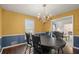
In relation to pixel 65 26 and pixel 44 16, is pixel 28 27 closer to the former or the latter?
pixel 44 16

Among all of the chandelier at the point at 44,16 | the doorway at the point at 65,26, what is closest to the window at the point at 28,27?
the chandelier at the point at 44,16

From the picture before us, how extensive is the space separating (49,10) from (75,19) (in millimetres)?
449

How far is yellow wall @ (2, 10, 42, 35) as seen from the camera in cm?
161

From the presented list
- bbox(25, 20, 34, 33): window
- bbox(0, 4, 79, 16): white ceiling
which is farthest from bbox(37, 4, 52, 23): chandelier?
bbox(25, 20, 34, 33): window

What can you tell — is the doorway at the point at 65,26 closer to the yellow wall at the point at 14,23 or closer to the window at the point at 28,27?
the yellow wall at the point at 14,23

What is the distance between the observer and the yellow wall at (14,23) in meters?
1.61

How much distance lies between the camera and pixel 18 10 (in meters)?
1.64

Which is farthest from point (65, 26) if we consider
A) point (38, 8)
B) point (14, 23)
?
point (14, 23)

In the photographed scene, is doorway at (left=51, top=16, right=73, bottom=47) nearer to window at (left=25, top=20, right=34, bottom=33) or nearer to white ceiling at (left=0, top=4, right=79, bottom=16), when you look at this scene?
white ceiling at (left=0, top=4, right=79, bottom=16)

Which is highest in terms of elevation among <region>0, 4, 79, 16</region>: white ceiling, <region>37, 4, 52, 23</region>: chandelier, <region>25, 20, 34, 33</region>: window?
<region>0, 4, 79, 16</region>: white ceiling

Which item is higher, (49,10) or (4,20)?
(49,10)
